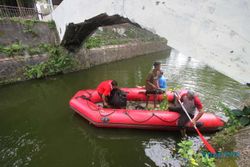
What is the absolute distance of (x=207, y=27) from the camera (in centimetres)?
269

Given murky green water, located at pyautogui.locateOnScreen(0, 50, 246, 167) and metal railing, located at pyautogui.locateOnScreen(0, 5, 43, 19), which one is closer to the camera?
murky green water, located at pyautogui.locateOnScreen(0, 50, 246, 167)

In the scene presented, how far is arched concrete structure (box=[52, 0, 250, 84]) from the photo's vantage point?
2451mm

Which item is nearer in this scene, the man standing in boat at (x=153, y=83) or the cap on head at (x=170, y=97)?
the man standing in boat at (x=153, y=83)

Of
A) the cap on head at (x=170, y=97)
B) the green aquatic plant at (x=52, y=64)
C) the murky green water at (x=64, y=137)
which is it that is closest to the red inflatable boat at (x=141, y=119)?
the murky green water at (x=64, y=137)

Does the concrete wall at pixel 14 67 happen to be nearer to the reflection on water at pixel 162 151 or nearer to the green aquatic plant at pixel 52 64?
the green aquatic plant at pixel 52 64

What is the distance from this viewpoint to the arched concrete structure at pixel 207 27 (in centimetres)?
245

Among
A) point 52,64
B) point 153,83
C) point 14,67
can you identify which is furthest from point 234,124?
point 14,67

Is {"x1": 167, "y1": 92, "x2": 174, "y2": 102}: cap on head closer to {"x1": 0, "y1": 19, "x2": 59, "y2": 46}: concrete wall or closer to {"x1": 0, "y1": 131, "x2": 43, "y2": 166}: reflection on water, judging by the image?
{"x1": 0, "y1": 131, "x2": 43, "y2": 166}: reflection on water

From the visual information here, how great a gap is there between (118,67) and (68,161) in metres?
8.33

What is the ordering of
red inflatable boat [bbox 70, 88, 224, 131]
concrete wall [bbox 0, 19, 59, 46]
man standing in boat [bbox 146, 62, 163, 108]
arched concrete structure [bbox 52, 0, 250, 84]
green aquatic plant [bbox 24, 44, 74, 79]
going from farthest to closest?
1. green aquatic plant [bbox 24, 44, 74, 79]
2. concrete wall [bbox 0, 19, 59, 46]
3. man standing in boat [bbox 146, 62, 163, 108]
4. red inflatable boat [bbox 70, 88, 224, 131]
5. arched concrete structure [bbox 52, 0, 250, 84]

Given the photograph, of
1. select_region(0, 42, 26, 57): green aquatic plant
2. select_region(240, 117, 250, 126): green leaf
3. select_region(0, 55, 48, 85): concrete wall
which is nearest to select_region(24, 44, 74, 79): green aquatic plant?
select_region(0, 55, 48, 85): concrete wall

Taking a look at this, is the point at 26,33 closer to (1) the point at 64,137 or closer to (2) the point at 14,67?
(2) the point at 14,67

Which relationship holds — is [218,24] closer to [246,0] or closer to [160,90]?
[246,0]

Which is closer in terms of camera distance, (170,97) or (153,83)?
(153,83)
